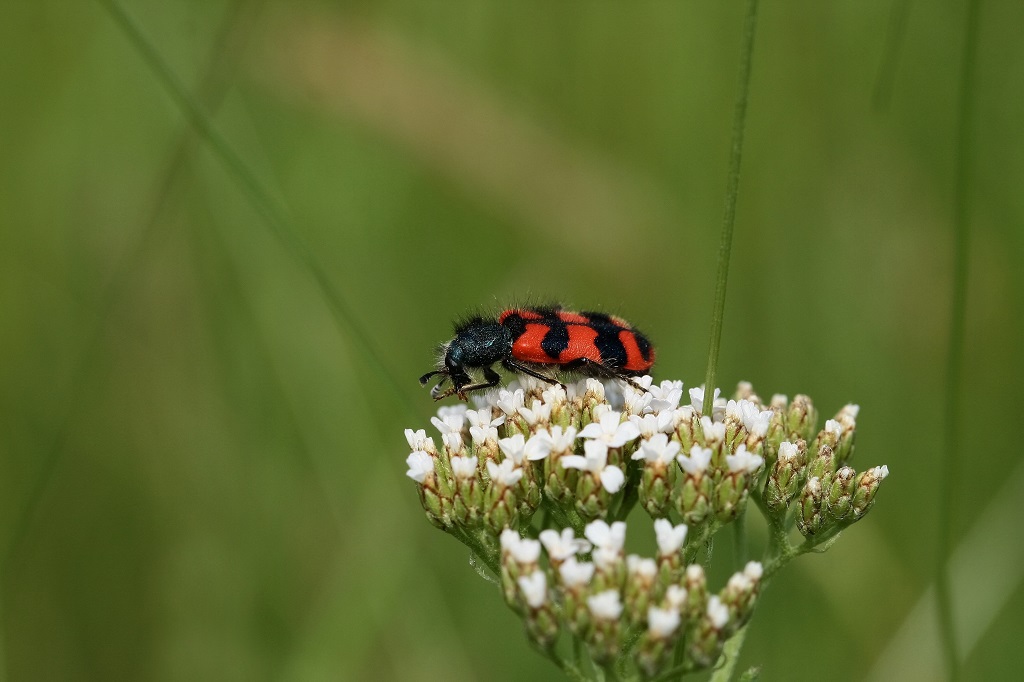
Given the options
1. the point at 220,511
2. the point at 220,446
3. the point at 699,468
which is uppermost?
the point at 220,446

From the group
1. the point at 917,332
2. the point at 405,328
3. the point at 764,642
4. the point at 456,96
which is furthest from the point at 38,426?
the point at 917,332

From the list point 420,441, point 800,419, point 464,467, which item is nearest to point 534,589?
point 464,467

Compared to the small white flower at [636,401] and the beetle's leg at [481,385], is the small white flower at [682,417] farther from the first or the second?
the beetle's leg at [481,385]

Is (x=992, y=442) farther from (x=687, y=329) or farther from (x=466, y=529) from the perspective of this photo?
(x=466, y=529)

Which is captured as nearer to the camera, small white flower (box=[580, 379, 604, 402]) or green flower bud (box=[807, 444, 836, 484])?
green flower bud (box=[807, 444, 836, 484])

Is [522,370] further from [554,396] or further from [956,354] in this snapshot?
[956,354]

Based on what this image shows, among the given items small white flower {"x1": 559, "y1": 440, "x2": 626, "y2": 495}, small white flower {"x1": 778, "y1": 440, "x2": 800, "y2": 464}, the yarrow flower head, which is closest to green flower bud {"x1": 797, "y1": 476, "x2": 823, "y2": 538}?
the yarrow flower head

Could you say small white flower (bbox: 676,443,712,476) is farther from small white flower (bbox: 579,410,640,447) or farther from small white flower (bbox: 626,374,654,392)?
small white flower (bbox: 626,374,654,392)
